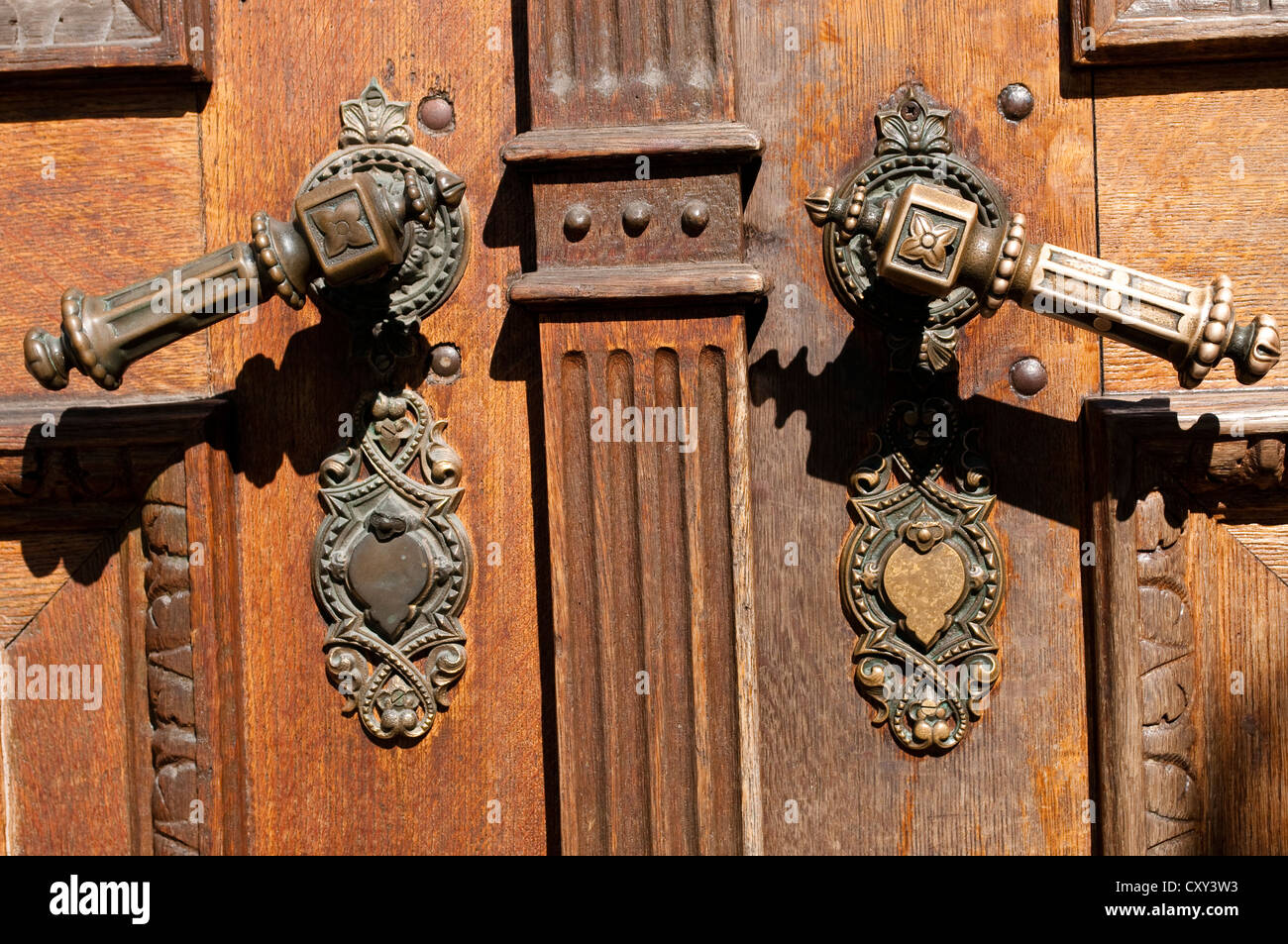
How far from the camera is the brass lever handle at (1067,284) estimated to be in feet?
3.20

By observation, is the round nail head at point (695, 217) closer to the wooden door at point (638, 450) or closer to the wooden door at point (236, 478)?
the wooden door at point (638, 450)

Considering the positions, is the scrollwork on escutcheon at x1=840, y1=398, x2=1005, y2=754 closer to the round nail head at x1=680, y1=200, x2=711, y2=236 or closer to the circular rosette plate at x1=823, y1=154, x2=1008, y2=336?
the circular rosette plate at x1=823, y1=154, x2=1008, y2=336

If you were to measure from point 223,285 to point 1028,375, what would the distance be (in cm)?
79

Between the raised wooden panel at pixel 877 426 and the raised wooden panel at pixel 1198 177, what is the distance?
3 cm

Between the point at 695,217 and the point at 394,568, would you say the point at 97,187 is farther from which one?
the point at 695,217

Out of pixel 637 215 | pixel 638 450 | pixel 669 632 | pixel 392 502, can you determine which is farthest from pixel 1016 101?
pixel 392 502

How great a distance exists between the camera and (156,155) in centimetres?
122

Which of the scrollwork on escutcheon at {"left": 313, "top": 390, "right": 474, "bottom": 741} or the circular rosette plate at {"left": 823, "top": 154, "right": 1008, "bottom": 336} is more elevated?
the circular rosette plate at {"left": 823, "top": 154, "right": 1008, "bottom": 336}

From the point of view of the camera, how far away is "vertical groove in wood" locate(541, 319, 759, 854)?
1.12m

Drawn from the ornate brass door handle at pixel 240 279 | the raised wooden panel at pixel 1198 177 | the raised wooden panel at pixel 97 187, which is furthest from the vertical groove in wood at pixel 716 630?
the raised wooden panel at pixel 97 187

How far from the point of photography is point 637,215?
1.11 meters

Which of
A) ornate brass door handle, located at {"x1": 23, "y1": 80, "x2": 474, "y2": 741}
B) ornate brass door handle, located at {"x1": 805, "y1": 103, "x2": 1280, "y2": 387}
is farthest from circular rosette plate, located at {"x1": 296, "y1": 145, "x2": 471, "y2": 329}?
ornate brass door handle, located at {"x1": 805, "y1": 103, "x2": 1280, "y2": 387}

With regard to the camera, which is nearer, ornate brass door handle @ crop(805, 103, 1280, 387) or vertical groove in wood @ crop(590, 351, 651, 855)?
ornate brass door handle @ crop(805, 103, 1280, 387)

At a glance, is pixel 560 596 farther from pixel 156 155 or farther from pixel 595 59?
pixel 156 155
